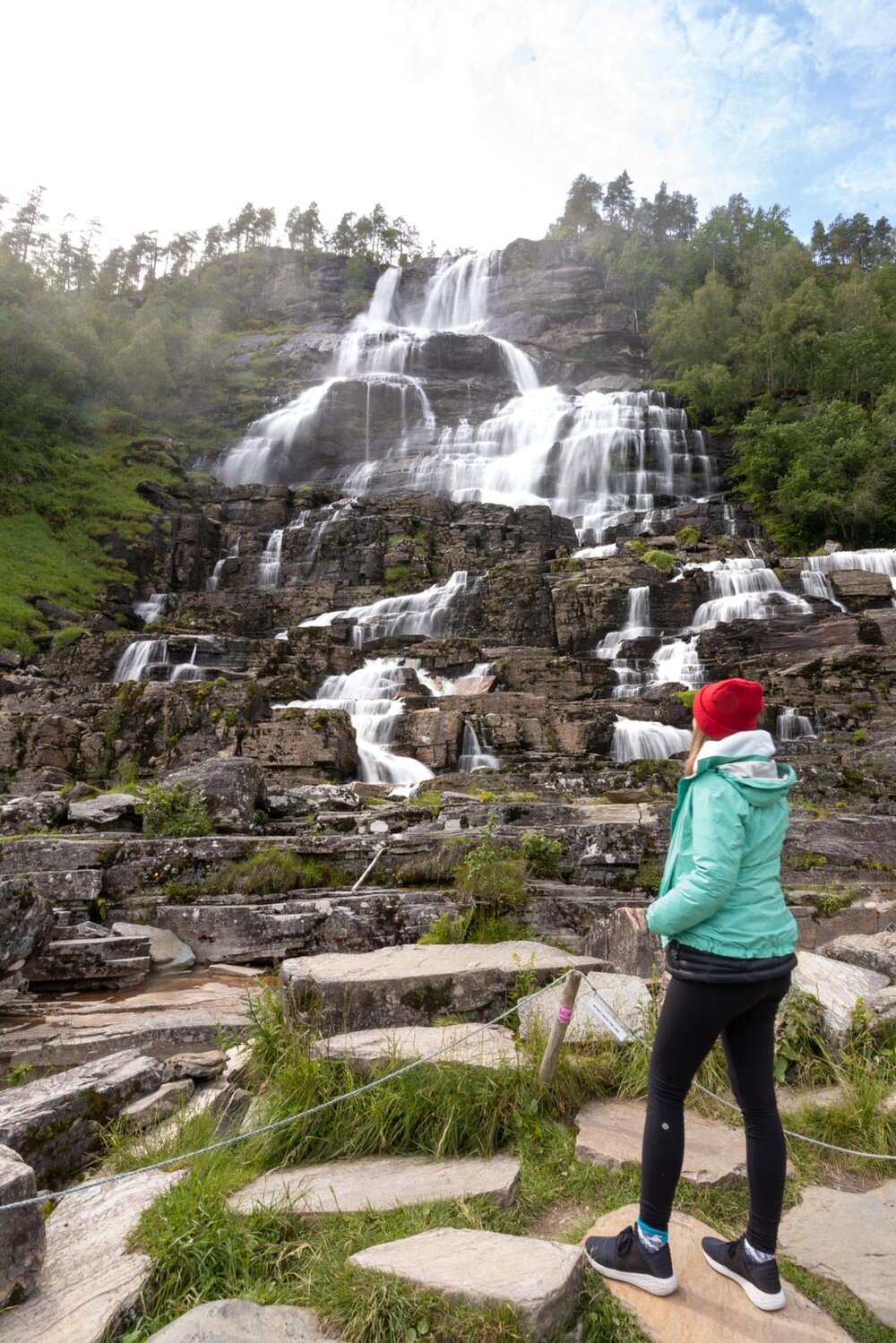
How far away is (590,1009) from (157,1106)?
2.46m

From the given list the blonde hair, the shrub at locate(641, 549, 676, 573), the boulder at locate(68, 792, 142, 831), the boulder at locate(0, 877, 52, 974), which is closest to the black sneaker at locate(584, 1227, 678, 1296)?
the blonde hair

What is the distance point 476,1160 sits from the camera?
318 centimetres

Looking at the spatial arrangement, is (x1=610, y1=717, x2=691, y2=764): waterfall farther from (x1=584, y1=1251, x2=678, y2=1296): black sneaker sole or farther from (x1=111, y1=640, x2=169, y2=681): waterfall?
(x1=111, y1=640, x2=169, y2=681): waterfall

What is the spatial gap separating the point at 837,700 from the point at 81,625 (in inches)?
1080

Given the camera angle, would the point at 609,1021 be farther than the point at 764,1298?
Yes

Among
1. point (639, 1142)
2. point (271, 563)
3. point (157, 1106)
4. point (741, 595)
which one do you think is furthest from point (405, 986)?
point (271, 563)

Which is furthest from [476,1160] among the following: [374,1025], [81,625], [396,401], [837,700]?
[396,401]

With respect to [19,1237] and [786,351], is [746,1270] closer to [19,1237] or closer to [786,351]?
[19,1237]

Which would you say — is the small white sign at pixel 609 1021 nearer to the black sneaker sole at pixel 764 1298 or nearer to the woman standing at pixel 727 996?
the woman standing at pixel 727 996

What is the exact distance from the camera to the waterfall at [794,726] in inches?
686

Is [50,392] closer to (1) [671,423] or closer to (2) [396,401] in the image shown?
(2) [396,401]

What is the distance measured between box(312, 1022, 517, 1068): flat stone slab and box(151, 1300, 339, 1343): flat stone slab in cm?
137

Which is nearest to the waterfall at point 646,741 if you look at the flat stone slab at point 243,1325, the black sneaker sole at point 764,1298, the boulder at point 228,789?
the boulder at point 228,789

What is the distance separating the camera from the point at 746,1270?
7.59 feet
